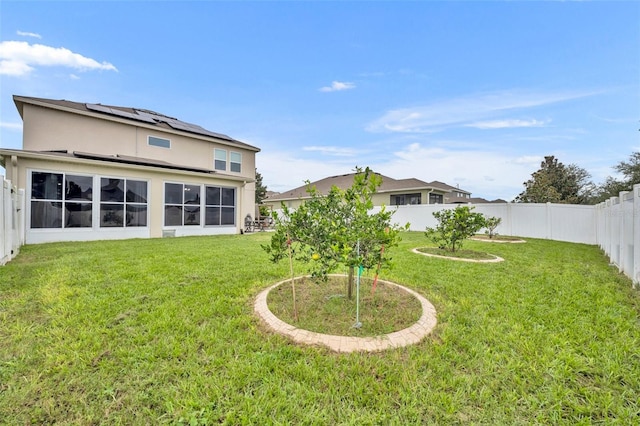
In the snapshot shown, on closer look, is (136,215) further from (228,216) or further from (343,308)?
(343,308)

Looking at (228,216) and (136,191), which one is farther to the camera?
(228,216)

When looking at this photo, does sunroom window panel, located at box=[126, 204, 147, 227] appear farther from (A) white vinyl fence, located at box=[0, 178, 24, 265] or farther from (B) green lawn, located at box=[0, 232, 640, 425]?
(B) green lawn, located at box=[0, 232, 640, 425]

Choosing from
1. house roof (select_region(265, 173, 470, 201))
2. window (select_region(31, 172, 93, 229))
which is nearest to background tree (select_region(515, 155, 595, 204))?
house roof (select_region(265, 173, 470, 201))

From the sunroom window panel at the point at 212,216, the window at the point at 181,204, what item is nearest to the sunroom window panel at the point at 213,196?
the sunroom window panel at the point at 212,216

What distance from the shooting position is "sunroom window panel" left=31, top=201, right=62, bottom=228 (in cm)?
855

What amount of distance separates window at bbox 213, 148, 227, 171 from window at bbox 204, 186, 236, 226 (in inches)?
140

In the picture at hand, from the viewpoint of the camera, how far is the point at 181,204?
11617 millimetres

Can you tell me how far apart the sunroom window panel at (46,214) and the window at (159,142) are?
19.6 ft

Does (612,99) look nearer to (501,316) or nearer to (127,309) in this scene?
(501,316)

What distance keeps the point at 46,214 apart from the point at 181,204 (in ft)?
13.6

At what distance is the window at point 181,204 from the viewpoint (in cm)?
1124

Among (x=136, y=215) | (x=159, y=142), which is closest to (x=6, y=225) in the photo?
(x=136, y=215)

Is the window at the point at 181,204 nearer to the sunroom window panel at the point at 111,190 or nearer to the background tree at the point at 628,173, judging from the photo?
the sunroom window panel at the point at 111,190

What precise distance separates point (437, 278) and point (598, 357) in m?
2.62
